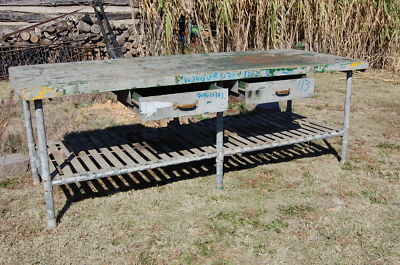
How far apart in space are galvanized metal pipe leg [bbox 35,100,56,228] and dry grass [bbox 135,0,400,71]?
5632 millimetres

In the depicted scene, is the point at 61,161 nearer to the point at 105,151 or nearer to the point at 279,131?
the point at 105,151

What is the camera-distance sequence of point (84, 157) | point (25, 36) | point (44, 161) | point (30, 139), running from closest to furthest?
point (44, 161), point (30, 139), point (84, 157), point (25, 36)

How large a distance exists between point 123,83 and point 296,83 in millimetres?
1516

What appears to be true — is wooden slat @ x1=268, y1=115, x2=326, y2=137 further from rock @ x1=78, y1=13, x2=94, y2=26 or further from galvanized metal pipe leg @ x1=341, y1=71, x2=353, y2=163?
rock @ x1=78, y1=13, x2=94, y2=26

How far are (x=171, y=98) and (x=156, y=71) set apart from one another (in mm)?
328

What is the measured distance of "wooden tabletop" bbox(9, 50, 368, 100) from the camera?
3074mm

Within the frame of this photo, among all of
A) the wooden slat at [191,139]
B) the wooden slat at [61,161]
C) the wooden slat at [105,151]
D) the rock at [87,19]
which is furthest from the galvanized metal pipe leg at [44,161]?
the rock at [87,19]

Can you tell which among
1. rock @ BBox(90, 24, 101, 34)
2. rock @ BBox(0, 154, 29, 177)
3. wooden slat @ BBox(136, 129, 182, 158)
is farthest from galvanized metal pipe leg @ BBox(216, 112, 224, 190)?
rock @ BBox(90, 24, 101, 34)

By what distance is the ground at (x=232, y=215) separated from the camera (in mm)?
3082

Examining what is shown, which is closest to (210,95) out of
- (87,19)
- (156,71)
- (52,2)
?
(156,71)

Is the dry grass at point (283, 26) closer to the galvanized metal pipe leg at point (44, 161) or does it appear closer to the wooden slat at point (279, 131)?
the wooden slat at point (279, 131)

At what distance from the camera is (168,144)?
4.32 meters

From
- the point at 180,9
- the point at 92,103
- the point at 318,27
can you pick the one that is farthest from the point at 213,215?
the point at 318,27

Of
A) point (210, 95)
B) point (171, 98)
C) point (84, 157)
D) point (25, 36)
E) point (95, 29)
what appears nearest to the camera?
point (171, 98)
